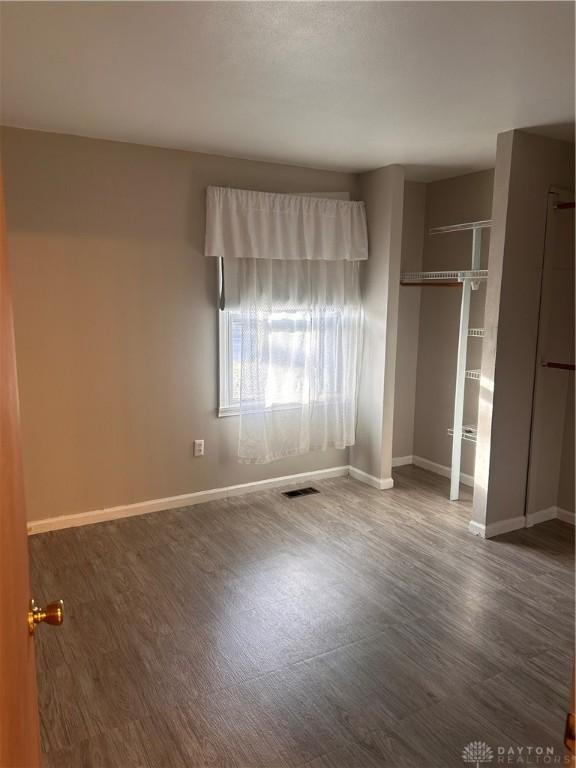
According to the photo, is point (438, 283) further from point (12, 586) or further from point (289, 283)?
point (12, 586)

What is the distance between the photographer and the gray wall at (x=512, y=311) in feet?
10.7

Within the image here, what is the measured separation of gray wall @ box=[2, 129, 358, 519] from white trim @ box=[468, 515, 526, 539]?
5.93 feet

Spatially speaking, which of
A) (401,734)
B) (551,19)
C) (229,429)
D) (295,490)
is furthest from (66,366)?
(551,19)

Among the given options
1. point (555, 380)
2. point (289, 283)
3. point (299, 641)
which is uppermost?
point (289, 283)

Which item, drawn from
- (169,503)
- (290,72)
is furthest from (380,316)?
(290,72)

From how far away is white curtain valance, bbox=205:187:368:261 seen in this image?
373 cm

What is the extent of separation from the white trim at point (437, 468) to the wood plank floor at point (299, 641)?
32.3 inches

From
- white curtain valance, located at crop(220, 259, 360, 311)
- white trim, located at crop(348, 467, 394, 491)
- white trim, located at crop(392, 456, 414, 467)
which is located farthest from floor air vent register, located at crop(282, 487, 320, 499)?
white curtain valance, located at crop(220, 259, 360, 311)

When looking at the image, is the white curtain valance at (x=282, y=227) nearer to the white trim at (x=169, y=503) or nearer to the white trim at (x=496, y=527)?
the white trim at (x=169, y=503)

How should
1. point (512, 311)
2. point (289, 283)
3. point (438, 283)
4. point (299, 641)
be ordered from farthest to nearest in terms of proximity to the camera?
point (438, 283) → point (289, 283) → point (512, 311) → point (299, 641)

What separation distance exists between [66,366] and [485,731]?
284 cm

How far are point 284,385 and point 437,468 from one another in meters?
1.65

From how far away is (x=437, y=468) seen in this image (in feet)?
15.9

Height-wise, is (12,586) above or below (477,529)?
above
